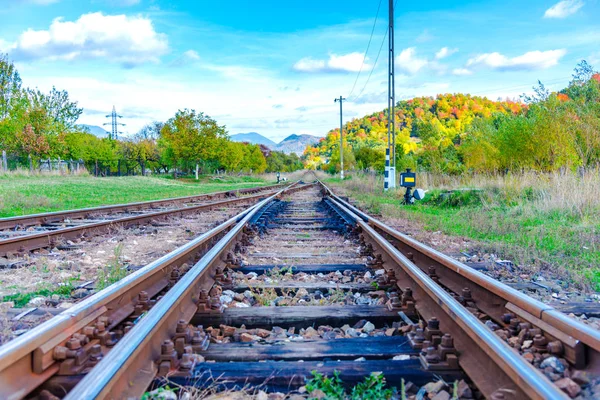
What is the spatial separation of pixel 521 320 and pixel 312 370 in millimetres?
1257

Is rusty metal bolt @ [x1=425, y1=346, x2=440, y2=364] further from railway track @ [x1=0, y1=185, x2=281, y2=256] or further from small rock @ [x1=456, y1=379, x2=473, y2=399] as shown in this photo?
railway track @ [x1=0, y1=185, x2=281, y2=256]

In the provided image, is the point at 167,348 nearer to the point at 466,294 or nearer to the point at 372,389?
the point at 372,389

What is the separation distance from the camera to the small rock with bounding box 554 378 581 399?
1.83 meters

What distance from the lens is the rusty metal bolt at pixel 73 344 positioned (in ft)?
7.00

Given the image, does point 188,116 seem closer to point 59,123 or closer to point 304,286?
point 59,123

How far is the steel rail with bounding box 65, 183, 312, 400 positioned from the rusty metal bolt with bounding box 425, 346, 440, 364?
1.33 meters

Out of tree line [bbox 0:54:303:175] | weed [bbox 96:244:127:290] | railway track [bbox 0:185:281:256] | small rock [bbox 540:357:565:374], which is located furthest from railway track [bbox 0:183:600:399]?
tree line [bbox 0:54:303:175]

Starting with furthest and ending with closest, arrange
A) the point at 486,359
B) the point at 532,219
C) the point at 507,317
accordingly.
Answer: the point at 532,219
the point at 507,317
the point at 486,359

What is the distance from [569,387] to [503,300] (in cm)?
108

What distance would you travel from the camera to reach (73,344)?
2.14 m

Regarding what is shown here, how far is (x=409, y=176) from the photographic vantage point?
1290 cm

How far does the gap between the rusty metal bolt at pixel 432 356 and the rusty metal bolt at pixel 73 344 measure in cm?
167

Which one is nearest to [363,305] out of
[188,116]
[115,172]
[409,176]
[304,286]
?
[304,286]

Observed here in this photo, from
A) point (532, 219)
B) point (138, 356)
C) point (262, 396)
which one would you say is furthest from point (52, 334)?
point (532, 219)
